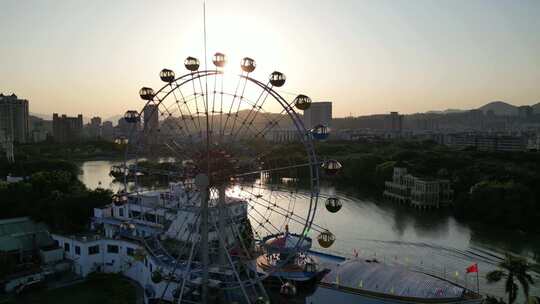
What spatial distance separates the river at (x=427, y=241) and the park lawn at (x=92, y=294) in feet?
27.4

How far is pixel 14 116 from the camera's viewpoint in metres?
78.8

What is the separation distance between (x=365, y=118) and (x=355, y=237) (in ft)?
479

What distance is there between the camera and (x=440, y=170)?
34.3 m

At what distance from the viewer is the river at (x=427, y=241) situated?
667 inches

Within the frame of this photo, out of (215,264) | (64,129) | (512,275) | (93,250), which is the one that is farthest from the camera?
(64,129)

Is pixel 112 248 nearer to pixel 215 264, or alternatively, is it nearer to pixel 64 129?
pixel 215 264

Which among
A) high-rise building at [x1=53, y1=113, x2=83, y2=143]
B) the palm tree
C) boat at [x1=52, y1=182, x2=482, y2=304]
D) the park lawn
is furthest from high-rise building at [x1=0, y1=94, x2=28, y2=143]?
the palm tree

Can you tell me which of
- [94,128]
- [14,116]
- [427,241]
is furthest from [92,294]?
[94,128]

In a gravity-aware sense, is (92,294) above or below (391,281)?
below

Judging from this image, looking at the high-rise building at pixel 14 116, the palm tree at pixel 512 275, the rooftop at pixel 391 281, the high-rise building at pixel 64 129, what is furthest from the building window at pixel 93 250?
the high-rise building at pixel 64 129

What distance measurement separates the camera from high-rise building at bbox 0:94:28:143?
7631 cm

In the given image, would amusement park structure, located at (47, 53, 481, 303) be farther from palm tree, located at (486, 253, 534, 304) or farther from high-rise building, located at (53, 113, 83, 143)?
high-rise building, located at (53, 113, 83, 143)

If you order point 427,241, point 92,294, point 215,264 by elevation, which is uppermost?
point 215,264

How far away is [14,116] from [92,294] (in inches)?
3026
